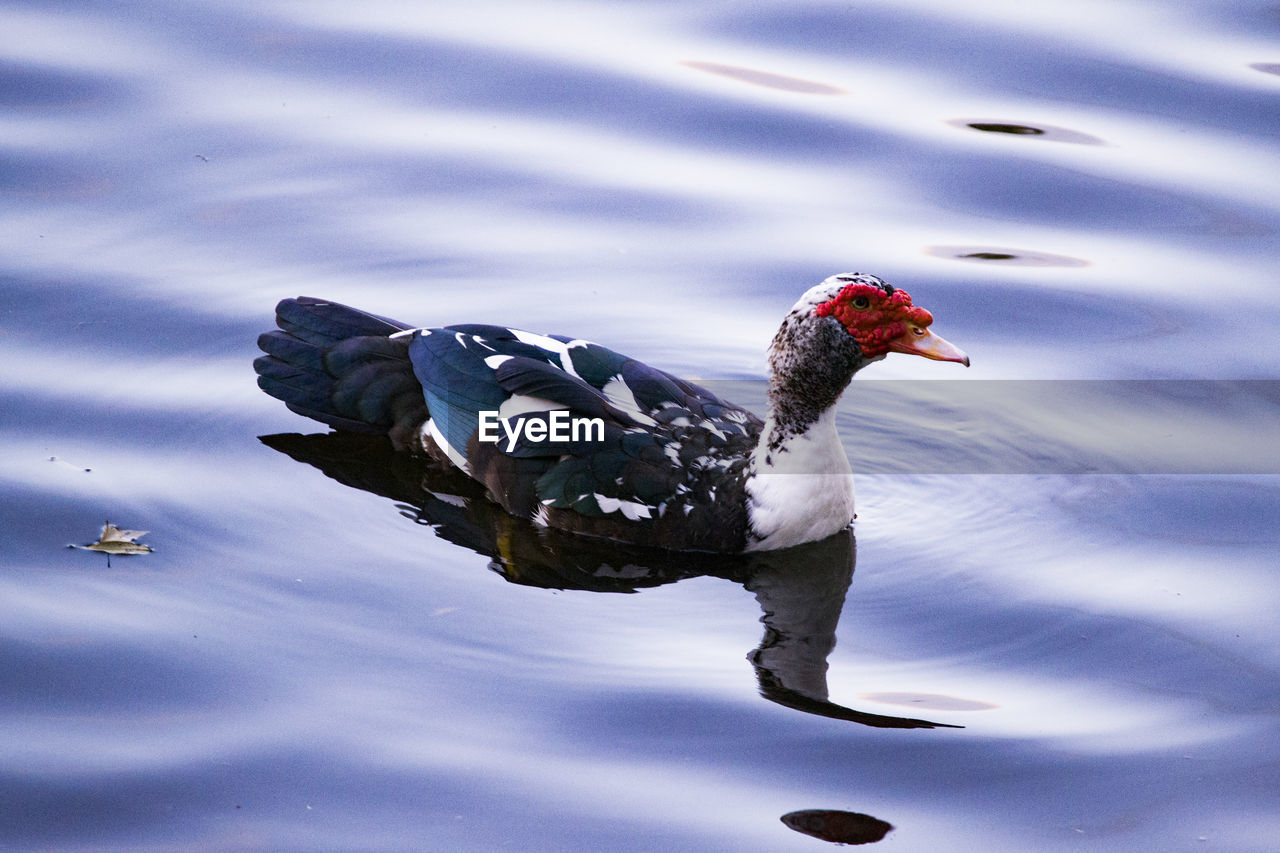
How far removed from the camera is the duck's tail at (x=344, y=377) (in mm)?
7523

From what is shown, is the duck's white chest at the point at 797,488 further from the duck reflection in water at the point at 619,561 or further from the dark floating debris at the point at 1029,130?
the dark floating debris at the point at 1029,130

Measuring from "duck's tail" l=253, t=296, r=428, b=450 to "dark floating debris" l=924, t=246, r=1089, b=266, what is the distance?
3211 mm

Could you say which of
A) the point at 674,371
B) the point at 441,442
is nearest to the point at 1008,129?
the point at 674,371

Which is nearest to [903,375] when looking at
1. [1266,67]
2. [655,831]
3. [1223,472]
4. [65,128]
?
[1223,472]

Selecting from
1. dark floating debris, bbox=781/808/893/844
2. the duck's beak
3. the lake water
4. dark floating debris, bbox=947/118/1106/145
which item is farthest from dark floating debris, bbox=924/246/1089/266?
dark floating debris, bbox=781/808/893/844

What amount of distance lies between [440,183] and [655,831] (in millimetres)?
5364

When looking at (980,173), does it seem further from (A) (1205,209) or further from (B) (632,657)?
(B) (632,657)

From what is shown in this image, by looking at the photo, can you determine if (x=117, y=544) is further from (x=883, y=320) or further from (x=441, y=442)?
(x=883, y=320)

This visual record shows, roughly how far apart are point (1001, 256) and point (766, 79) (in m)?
2.42

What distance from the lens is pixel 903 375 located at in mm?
8508

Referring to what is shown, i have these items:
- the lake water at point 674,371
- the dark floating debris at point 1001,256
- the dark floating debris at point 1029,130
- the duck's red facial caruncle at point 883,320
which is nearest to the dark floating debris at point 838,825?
the lake water at point 674,371

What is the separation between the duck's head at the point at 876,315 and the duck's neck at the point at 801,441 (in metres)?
0.05

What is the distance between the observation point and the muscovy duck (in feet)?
22.4

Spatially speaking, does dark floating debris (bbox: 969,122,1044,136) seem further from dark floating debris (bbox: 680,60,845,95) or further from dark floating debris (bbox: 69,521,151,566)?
dark floating debris (bbox: 69,521,151,566)
